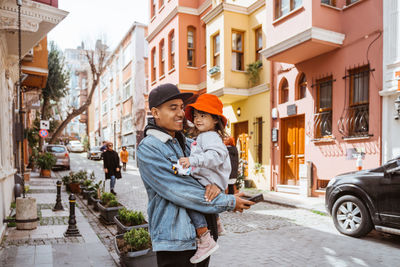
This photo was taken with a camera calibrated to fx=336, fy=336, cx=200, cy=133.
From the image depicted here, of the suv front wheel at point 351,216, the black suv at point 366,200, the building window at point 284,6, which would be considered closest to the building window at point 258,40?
the building window at point 284,6

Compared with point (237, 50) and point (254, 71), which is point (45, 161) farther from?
point (254, 71)

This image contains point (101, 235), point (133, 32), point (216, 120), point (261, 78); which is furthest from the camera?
point (133, 32)

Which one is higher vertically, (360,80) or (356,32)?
(356,32)

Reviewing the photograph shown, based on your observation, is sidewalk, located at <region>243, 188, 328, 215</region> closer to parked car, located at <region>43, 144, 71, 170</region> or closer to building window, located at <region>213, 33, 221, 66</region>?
building window, located at <region>213, 33, 221, 66</region>

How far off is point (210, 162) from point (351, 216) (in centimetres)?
576

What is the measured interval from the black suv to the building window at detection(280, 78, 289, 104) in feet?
23.6

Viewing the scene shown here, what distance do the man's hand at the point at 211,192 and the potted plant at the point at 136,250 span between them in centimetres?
273

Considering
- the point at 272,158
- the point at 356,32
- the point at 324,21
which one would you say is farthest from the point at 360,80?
the point at 272,158

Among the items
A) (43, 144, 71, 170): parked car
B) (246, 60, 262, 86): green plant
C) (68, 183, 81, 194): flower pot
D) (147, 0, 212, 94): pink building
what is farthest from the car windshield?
(246, 60, 262, 86): green plant

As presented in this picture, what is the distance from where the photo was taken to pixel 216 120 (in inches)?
96.4

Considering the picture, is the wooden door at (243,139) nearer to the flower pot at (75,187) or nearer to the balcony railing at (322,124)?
the balcony railing at (322,124)

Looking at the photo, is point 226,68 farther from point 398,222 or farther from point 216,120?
point 216,120

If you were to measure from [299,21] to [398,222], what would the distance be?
7.84m

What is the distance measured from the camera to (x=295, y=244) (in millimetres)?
6340
